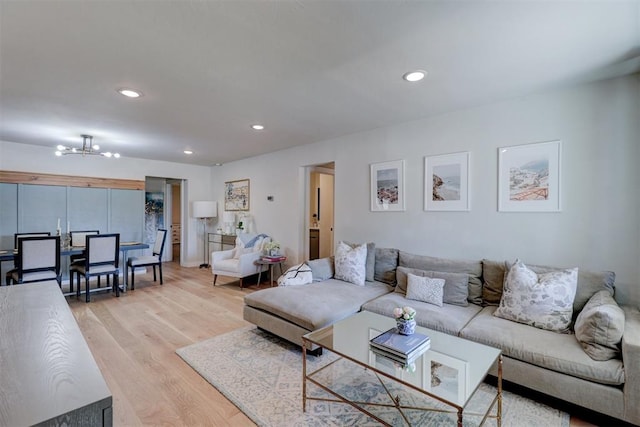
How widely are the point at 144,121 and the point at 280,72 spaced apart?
2.19 metres

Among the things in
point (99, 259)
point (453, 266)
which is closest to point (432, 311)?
point (453, 266)

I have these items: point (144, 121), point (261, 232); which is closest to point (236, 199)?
point (261, 232)

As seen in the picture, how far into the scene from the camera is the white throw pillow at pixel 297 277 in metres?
3.38

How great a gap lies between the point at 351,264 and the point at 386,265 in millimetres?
427

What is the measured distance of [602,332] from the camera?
181 centimetres

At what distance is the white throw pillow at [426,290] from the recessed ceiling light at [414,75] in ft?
6.13

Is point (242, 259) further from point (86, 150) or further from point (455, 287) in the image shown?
point (455, 287)

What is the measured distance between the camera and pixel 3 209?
4.57 meters

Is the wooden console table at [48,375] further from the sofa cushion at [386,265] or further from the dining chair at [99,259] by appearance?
the dining chair at [99,259]

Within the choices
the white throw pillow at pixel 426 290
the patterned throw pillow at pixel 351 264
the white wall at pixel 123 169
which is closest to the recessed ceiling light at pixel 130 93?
the patterned throw pillow at pixel 351 264

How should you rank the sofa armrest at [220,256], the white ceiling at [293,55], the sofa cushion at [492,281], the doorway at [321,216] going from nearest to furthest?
1. the white ceiling at [293,55]
2. the sofa cushion at [492,281]
3. the sofa armrest at [220,256]
4. the doorway at [321,216]

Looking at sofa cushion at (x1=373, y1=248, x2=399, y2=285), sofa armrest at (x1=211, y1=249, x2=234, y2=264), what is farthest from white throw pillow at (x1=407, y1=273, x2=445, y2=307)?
sofa armrest at (x1=211, y1=249, x2=234, y2=264)

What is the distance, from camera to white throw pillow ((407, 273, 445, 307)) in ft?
9.31

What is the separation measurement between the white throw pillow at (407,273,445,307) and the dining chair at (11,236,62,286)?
14.7 feet
